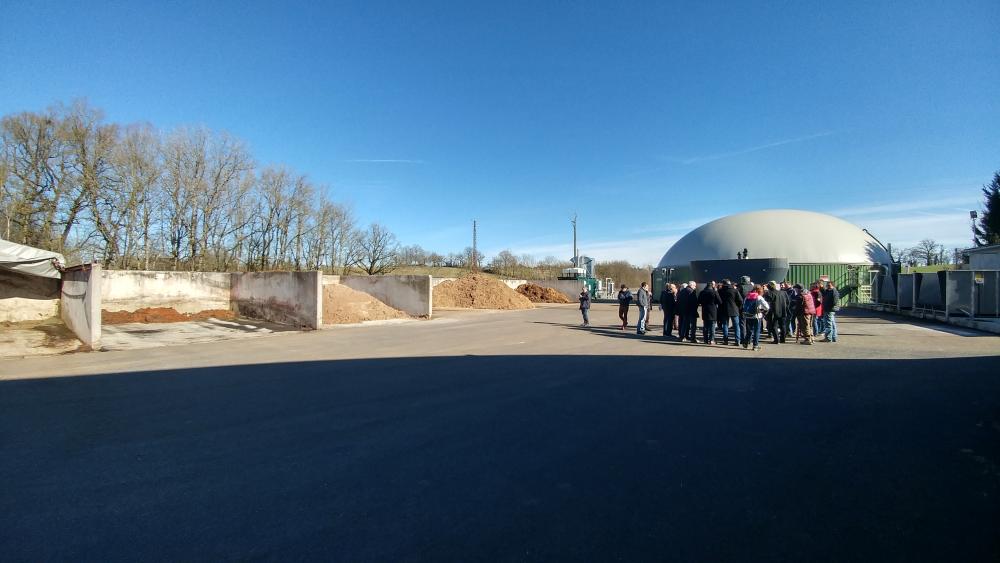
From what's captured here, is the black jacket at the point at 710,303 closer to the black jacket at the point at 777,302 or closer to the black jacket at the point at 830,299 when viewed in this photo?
the black jacket at the point at 777,302

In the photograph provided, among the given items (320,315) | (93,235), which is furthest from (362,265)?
(320,315)

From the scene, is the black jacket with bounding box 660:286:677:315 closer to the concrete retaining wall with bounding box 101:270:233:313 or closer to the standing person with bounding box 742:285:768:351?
the standing person with bounding box 742:285:768:351

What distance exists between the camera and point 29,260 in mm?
13383

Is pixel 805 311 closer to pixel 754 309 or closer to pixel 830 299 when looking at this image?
pixel 830 299

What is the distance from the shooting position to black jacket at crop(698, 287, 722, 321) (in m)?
12.1

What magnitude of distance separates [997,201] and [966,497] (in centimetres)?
5321

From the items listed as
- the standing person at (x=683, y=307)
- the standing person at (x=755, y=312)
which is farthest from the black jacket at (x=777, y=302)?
the standing person at (x=683, y=307)

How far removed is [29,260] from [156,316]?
580cm

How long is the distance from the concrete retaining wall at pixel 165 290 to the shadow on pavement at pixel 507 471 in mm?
13549

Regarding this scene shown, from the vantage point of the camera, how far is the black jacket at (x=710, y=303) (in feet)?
39.7

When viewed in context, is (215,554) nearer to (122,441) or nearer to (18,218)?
(122,441)

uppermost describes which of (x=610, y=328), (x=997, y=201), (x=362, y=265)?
(x=997, y=201)

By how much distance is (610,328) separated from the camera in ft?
57.2

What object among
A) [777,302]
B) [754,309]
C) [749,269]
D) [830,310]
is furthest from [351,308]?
[749,269]
